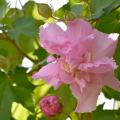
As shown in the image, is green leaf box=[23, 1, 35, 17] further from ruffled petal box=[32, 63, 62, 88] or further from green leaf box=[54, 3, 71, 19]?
ruffled petal box=[32, 63, 62, 88]

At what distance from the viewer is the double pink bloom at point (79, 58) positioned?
0.49 meters

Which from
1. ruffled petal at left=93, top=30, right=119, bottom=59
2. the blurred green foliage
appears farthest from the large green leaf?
ruffled petal at left=93, top=30, right=119, bottom=59

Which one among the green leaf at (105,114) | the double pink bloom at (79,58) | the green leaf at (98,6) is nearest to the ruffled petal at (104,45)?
the double pink bloom at (79,58)

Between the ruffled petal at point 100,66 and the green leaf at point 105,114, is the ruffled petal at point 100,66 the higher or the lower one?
the higher one

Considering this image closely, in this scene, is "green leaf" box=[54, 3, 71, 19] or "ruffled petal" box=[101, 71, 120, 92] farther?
"green leaf" box=[54, 3, 71, 19]

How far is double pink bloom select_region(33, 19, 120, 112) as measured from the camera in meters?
0.49

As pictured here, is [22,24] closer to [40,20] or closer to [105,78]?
[40,20]

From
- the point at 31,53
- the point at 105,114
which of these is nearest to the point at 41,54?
the point at 31,53

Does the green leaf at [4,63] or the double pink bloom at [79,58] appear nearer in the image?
the double pink bloom at [79,58]

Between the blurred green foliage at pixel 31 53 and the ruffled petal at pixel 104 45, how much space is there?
10cm

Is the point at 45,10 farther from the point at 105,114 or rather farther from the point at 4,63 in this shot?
the point at 105,114

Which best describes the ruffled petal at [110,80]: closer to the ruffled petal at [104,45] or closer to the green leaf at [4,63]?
the ruffled petal at [104,45]

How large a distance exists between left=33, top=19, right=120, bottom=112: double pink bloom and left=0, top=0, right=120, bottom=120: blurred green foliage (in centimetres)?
10

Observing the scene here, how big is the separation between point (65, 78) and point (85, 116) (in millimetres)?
132
